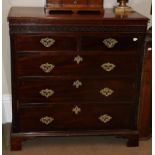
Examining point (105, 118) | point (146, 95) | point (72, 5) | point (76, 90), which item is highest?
point (72, 5)

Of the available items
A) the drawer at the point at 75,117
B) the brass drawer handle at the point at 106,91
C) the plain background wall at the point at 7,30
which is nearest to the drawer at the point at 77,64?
the brass drawer handle at the point at 106,91

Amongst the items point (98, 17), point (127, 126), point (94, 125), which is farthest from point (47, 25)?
point (127, 126)

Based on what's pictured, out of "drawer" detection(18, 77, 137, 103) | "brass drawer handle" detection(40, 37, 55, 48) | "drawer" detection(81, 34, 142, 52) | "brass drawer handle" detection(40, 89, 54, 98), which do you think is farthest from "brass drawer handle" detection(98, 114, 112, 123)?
"brass drawer handle" detection(40, 37, 55, 48)

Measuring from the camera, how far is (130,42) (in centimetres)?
257

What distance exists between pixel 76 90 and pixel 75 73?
145 millimetres

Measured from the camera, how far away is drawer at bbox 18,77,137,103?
2.59m

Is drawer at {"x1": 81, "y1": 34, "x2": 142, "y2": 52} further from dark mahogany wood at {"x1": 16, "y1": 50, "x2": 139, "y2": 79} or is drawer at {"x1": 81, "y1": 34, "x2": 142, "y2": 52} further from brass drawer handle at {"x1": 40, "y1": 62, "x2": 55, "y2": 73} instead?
brass drawer handle at {"x1": 40, "y1": 62, "x2": 55, "y2": 73}

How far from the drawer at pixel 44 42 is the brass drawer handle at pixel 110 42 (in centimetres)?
23

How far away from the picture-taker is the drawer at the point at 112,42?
252 centimetres

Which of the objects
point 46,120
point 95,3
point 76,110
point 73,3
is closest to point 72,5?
point 73,3

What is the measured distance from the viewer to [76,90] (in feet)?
8.66

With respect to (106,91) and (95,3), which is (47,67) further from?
(95,3)

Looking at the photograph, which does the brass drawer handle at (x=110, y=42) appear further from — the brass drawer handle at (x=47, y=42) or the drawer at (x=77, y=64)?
the brass drawer handle at (x=47, y=42)

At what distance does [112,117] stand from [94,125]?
167 millimetres
